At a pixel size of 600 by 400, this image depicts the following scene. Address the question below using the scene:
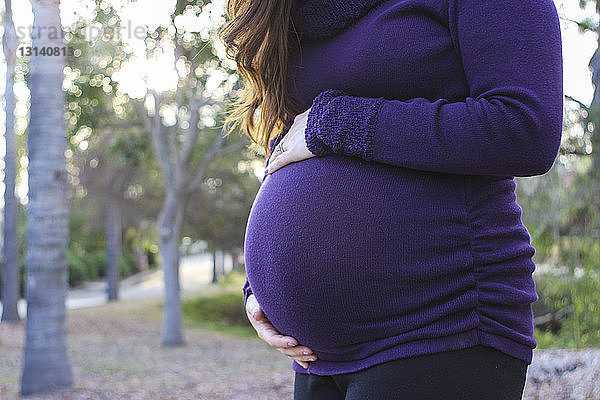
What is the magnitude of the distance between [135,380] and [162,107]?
236 inches

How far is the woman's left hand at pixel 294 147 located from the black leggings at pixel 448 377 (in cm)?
44

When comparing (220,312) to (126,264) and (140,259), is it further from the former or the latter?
(140,259)

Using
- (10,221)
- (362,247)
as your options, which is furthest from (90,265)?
(362,247)

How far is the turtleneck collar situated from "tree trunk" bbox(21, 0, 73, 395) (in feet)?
16.9

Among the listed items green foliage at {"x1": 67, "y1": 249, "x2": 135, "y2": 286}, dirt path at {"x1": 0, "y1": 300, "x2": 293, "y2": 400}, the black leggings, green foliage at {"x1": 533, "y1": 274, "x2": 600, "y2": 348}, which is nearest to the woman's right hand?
the black leggings

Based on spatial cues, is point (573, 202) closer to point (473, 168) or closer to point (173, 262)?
point (473, 168)

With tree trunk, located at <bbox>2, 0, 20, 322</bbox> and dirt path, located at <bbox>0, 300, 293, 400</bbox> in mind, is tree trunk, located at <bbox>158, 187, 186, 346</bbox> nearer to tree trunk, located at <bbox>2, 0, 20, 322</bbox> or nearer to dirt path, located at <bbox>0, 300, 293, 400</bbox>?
dirt path, located at <bbox>0, 300, 293, 400</bbox>

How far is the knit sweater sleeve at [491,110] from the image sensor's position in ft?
3.18

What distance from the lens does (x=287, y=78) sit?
4.34 ft

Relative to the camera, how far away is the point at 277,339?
3.99 feet

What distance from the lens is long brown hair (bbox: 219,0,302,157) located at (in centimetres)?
128

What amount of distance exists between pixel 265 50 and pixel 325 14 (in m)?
0.17

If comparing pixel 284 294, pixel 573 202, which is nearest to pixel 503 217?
pixel 284 294

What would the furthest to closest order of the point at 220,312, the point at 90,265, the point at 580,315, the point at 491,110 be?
the point at 90,265 < the point at 220,312 < the point at 580,315 < the point at 491,110
